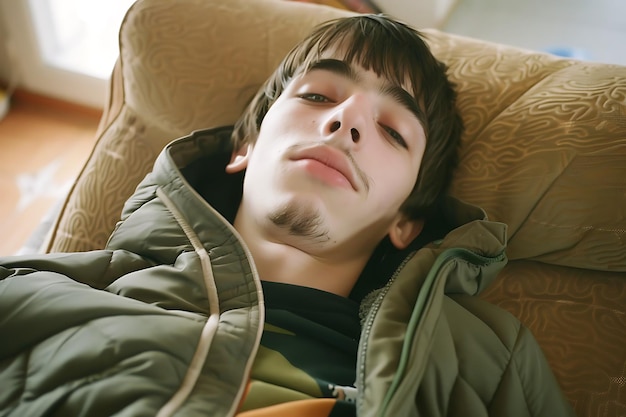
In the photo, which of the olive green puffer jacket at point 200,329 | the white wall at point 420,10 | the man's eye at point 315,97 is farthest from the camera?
the white wall at point 420,10

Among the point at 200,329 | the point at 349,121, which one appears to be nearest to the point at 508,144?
the point at 349,121

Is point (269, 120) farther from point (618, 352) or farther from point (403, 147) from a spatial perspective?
point (618, 352)

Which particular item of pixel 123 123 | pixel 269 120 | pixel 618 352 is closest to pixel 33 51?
pixel 123 123

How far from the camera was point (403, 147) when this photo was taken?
3.45 feet

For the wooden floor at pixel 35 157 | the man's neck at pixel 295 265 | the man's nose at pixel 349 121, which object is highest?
the man's nose at pixel 349 121

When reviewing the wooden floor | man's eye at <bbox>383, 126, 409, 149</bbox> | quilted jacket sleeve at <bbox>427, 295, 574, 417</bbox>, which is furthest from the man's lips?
the wooden floor

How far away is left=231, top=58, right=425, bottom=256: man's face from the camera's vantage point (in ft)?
3.13

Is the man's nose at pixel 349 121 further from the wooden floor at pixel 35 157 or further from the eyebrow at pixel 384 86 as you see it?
the wooden floor at pixel 35 157

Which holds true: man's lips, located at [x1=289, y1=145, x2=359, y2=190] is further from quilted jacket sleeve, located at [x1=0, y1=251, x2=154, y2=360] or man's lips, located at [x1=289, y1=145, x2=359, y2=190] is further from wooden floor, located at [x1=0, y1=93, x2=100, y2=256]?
wooden floor, located at [x1=0, y1=93, x2=100, y2=256]

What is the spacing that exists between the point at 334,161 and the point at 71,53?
171 cm

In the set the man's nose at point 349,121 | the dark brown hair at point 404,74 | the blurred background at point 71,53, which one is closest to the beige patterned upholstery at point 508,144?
the dark brown hair at point 404,74

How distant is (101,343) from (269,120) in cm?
49

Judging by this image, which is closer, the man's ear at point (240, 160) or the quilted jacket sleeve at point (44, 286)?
the quilted jacket sleeve at point (44, 286)

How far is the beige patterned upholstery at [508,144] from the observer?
1.03 m
